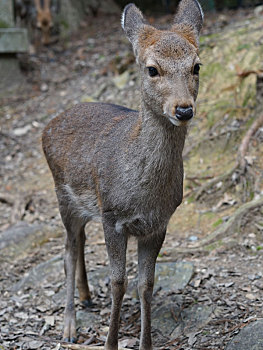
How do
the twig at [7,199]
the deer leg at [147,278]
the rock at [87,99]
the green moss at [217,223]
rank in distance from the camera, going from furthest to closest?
the rock at [87,99], the twig at [7,199], the green moss at [217,223], the deer leg at [147,278]

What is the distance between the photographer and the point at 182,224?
6781 mm

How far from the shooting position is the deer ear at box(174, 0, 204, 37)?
13.9 ft

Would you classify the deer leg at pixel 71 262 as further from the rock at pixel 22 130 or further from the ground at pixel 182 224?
the rock at pixel 22 130

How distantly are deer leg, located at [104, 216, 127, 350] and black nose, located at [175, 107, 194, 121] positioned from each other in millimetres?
1203

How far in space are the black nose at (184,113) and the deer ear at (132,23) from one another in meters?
0.93

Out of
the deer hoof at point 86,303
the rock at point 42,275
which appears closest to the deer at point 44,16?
the rock at point 42,275

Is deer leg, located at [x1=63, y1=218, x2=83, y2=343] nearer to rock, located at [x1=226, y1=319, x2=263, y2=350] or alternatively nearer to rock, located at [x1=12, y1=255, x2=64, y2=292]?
rock, located at [x1=12, y1=255, x2=64, y2=292]

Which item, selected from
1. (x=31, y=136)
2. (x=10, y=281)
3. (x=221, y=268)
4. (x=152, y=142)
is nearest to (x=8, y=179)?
(x=31, y=136)

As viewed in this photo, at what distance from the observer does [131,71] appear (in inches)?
416

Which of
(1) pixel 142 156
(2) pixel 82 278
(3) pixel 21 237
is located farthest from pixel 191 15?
(3) pixel 21 237

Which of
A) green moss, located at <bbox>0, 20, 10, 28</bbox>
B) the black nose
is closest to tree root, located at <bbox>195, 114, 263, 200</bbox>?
the black nose

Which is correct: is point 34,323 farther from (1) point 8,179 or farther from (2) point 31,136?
(2) point 31,136

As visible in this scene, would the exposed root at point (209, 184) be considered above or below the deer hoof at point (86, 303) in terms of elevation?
above

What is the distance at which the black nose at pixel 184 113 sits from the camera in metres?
3.45
